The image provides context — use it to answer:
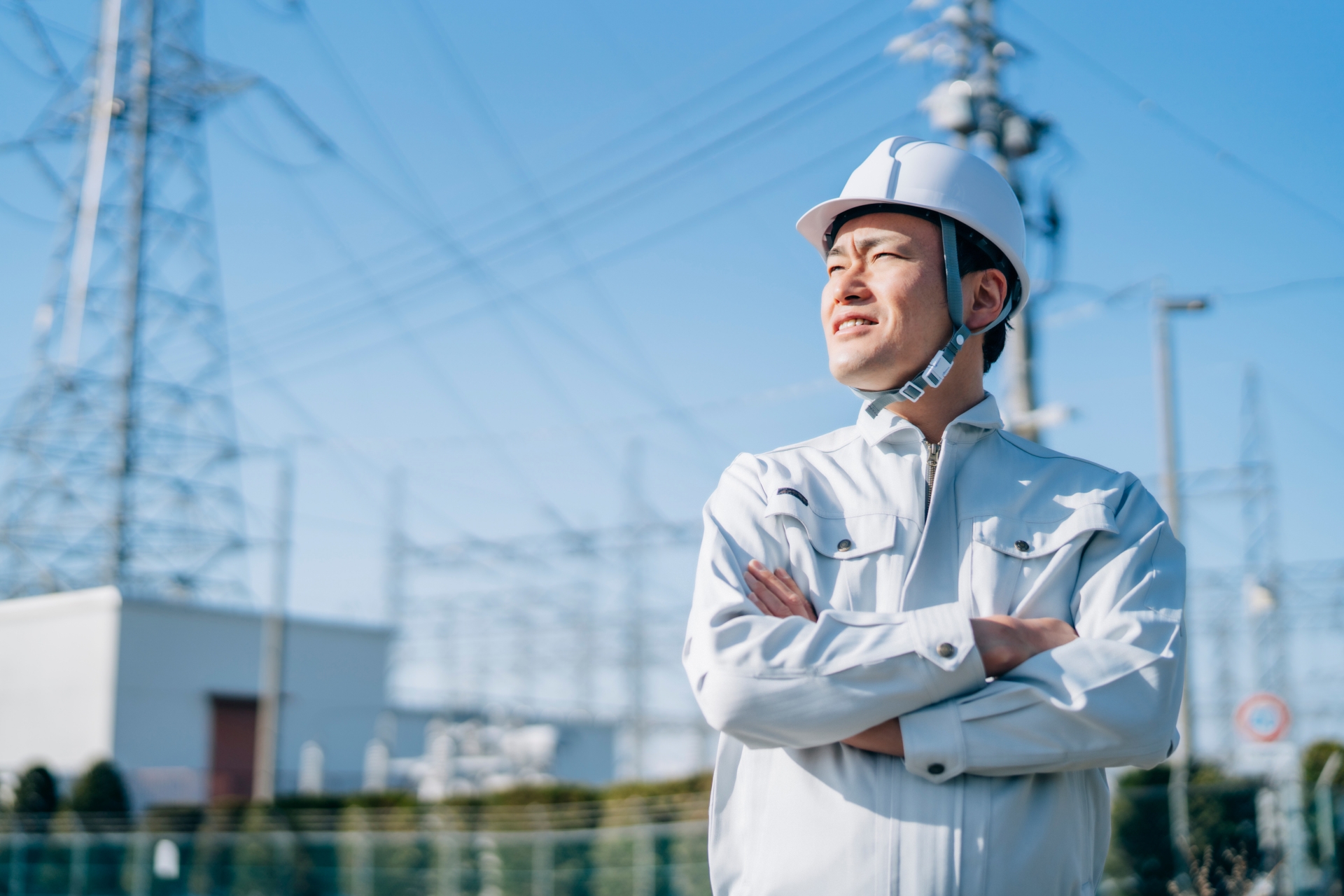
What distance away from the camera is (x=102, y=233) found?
92.6ft

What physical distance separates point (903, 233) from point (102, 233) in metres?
29.0

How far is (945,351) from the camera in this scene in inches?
96.5

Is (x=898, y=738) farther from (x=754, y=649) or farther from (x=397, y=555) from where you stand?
(x=397, y=555)

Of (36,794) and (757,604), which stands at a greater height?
(757,604)

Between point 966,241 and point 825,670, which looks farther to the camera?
point 966,241

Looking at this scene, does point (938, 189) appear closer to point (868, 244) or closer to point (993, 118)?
point (868, 244)

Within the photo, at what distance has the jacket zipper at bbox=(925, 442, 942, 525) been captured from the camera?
2.40m

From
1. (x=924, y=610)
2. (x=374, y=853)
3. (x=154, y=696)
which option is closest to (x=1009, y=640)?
(x=924, y=610)

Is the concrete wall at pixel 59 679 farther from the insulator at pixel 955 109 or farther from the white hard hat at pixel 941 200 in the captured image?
the white hard hat at pixel 941 200

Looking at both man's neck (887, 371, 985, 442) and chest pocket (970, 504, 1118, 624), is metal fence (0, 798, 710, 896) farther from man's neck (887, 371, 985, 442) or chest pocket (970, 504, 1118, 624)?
chest pocket (970, 504, 1118, 624)

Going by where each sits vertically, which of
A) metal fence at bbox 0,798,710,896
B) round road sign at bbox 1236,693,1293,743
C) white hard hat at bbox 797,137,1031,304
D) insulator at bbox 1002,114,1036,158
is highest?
insulator at bbox 1002,114,1036,158

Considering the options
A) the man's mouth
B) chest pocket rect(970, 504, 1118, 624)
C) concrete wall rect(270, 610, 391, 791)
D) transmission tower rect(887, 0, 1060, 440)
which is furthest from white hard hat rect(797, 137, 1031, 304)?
concrete wall rect(270, 610, 391, 791)

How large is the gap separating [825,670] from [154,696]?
3266cm

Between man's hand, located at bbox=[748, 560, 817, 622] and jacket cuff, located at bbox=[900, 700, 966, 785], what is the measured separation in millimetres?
269
